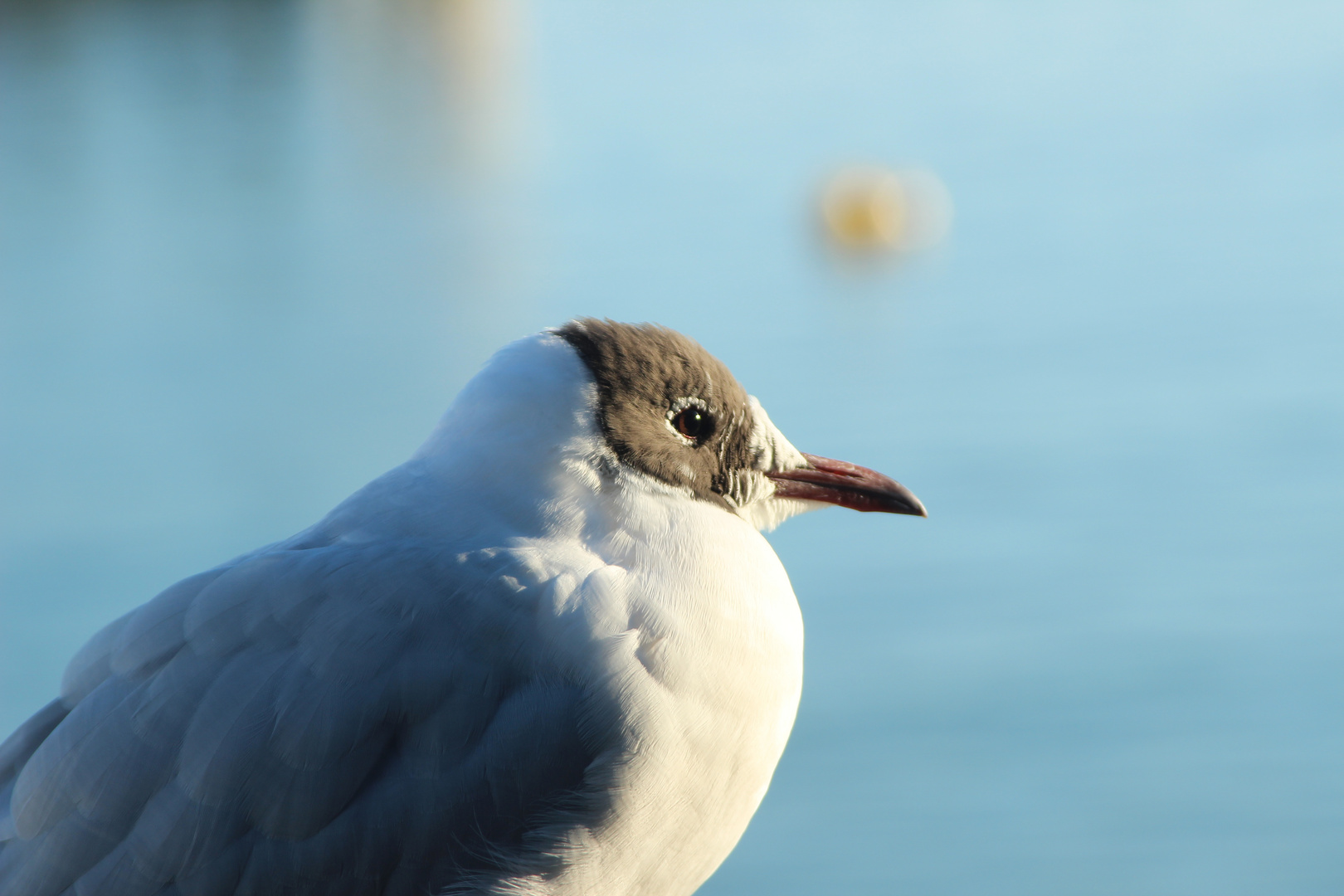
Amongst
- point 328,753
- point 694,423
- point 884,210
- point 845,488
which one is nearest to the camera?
point 328,753

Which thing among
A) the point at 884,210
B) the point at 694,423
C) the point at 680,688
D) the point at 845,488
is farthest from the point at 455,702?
the point at 884,210

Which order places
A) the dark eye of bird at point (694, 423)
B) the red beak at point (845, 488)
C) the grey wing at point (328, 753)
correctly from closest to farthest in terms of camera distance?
the grey wing at point (328, 753) → the dark eye of bird at point (694, 423) → the red beak at point (845, 488)

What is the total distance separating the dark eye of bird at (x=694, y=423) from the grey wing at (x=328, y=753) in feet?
1.27

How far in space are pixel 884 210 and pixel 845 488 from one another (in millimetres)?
9272

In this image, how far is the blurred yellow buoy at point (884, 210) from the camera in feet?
34.4

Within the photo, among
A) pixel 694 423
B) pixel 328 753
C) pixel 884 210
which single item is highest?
pixel 884 210

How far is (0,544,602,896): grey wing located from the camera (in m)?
1.85

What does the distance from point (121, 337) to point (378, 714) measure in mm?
8268

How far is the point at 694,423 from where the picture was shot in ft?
7.15

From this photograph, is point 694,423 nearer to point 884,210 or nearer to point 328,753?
point 328,753

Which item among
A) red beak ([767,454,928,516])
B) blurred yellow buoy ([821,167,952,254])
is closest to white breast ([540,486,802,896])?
red beak ([767,454,928,516])

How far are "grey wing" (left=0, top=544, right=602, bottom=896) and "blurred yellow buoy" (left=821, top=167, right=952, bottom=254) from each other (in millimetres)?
8867

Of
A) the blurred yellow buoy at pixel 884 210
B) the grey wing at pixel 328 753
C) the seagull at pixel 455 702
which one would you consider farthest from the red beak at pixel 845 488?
the blurred yellow buoy at pixel 884 210

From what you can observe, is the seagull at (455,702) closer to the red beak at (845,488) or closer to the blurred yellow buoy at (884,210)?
the red beak at (845,488)
